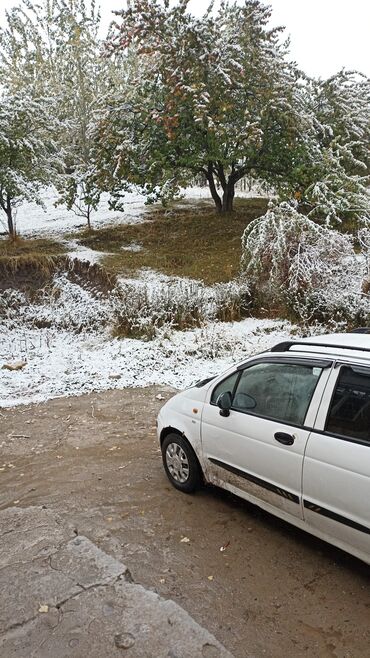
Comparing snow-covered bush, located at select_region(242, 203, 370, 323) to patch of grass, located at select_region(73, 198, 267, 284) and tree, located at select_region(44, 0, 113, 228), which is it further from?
tree, located at select_region(44, 0, 113, 228)

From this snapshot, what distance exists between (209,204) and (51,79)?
48.5ft

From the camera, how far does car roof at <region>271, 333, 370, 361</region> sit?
3.26m

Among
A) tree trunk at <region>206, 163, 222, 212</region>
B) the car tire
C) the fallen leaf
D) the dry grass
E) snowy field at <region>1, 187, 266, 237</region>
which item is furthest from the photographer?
snowy field at <region>1, 187, 266, 237</region>

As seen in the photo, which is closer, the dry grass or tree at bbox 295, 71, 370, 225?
the dry grass

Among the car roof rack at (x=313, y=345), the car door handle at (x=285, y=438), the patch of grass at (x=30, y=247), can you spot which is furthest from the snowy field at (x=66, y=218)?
the car door handle at (x=285, y=438)

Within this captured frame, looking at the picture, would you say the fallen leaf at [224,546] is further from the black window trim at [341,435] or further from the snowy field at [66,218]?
the snowy field at [66,218]

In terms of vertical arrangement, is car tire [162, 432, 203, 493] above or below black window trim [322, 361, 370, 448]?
below

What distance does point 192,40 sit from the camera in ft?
45.4

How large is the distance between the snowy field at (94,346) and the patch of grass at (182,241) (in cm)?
117

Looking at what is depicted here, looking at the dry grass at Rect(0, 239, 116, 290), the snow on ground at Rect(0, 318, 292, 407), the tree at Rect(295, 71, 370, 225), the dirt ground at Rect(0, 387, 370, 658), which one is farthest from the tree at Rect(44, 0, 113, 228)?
the dirt ground at Rect(0, 387, 370, 658)

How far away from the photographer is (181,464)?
4.45 m

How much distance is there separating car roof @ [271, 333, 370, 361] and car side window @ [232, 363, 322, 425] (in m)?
0.15

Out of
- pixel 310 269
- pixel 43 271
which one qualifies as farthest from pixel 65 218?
pixel 310 269

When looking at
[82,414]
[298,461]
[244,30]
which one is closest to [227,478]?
[298,461]
